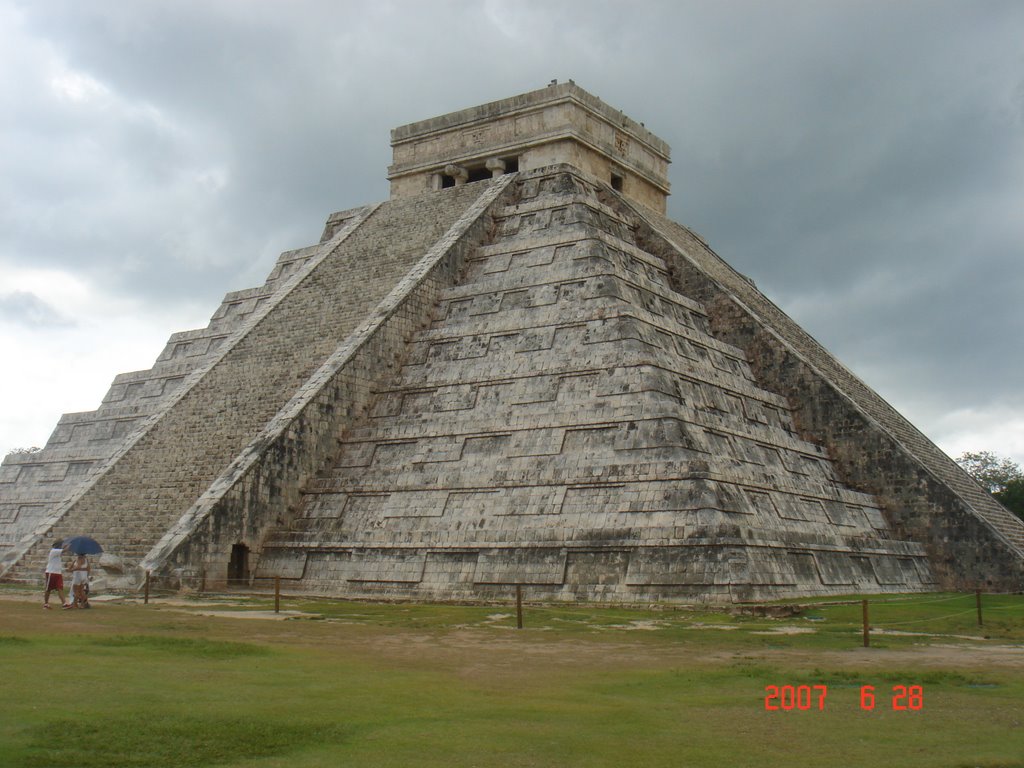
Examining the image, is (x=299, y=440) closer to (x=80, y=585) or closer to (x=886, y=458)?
(x=80, y=585)

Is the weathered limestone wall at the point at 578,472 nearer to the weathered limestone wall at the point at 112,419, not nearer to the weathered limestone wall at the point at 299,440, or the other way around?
the weathered limestone wall at the point at 299,440

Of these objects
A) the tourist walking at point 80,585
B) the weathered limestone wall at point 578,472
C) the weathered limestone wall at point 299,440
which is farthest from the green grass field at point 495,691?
the weathered limestone wall at point 299,440

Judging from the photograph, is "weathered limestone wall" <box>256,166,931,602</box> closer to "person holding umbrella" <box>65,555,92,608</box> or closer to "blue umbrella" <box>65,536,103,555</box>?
"blue umbrella" <box>65,536,103,555</box>

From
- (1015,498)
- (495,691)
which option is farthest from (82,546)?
(1015,498)

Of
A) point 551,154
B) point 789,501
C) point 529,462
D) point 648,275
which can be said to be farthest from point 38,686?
point 551,154

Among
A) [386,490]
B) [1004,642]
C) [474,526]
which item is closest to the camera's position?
[1004,642]

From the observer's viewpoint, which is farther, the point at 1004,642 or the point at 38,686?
the point at 1004,642

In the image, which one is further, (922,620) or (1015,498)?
(1015,498)

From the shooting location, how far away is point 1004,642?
426 inches

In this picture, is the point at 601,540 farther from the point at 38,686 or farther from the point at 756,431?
the point at 38,686

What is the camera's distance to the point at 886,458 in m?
19.4

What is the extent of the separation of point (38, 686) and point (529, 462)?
31.9 ft
